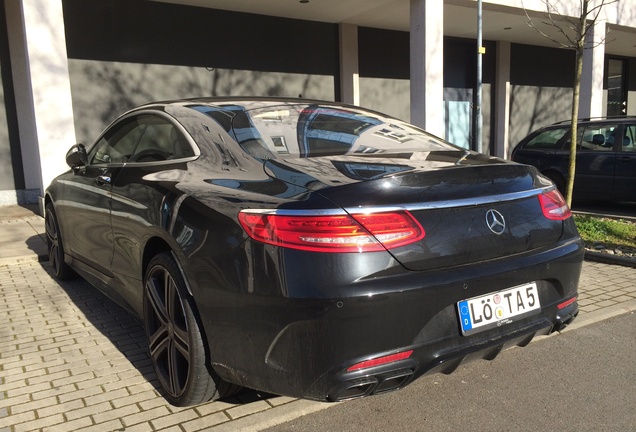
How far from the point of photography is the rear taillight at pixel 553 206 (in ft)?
8.78

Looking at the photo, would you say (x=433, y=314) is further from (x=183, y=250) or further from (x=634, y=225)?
(x=634, y=225)

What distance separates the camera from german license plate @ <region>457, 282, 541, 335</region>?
90.3 inches

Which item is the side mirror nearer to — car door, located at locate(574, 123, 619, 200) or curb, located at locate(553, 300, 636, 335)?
curb, located at locate(553, 300, 636, 335)

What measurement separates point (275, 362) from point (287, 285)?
0.34 m

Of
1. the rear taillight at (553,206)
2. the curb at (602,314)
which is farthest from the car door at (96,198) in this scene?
the curb at (602,314)

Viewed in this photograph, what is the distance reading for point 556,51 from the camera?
17.9 meters

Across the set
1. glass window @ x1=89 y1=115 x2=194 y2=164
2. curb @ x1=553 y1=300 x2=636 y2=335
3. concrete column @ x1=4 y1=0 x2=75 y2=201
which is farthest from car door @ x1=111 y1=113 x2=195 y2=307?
concrete column @ x1=4 y1=0 x2=75 y2=201

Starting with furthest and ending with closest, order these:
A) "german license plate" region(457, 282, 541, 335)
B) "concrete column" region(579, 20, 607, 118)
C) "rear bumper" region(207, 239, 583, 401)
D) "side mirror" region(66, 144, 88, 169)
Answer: "concrete column" region(579, 20, 607, 118), "side mirror" region(66, 144, 88, 169), "german license plate" region(457, 282, 541, 335), "rear bumper" region(207, 239, 583, 401)

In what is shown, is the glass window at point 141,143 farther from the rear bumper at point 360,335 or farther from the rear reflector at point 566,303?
the rear reflector at point 566,303

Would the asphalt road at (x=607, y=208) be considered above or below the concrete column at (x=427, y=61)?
below

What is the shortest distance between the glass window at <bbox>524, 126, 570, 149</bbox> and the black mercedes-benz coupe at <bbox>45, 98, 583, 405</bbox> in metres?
6.97

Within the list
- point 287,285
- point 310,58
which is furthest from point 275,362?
point 310,58

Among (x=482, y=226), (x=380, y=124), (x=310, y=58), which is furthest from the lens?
(x=310, y=58)

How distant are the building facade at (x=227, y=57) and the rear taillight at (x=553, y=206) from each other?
6.97 m
